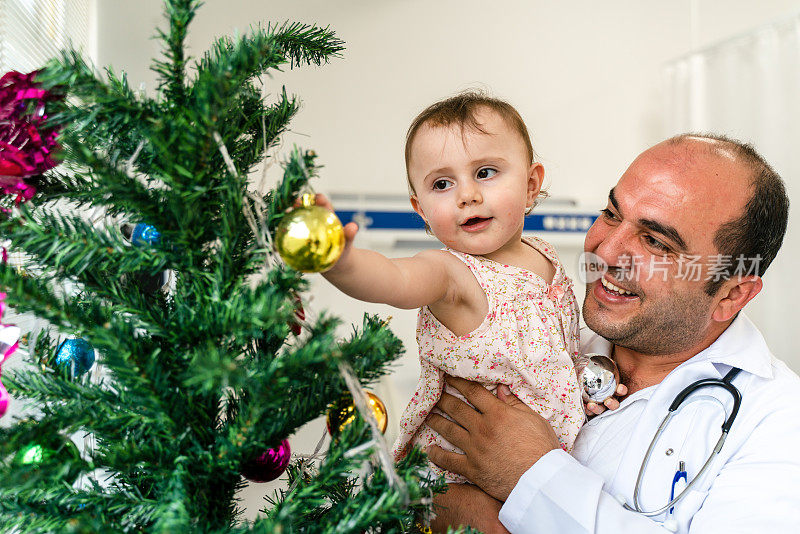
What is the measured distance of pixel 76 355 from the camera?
2.42ft

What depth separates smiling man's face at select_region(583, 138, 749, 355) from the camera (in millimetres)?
1396

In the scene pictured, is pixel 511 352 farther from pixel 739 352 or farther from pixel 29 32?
pixel 29 32

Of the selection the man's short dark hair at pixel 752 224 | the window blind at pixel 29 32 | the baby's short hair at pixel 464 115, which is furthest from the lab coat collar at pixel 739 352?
the window blind at pixel 29 32

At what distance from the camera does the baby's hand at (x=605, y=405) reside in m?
1.42

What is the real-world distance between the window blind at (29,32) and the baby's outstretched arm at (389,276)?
469mm

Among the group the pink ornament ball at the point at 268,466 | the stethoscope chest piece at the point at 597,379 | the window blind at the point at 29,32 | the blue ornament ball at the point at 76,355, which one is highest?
the window blind at the point at 29,32

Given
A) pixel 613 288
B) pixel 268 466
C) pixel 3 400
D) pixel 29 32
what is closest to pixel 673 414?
pixel 613 288

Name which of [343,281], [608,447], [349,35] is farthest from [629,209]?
[349,35]

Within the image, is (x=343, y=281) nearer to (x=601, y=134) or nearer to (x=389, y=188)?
(x=389, y=188)

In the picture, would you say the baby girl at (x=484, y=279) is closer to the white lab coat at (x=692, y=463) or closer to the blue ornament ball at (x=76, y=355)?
the white lab coat at (x=692, y=463)

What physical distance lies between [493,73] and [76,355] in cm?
333

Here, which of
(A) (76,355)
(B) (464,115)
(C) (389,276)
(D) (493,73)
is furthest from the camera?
(D) (493,73)

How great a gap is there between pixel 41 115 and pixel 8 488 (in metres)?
0.36

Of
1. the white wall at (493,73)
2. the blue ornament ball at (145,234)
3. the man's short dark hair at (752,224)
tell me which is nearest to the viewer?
the blue ornament ball at (145,234)
